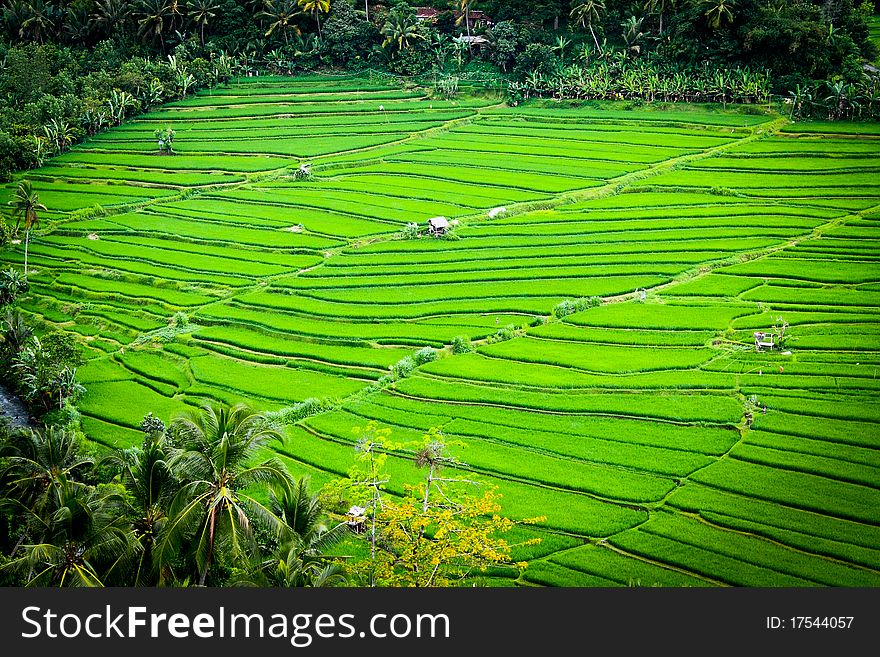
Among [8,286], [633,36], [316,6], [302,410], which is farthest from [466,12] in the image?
[302,410]

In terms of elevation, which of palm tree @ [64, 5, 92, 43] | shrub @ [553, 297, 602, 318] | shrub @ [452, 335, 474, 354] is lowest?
shrub @ [452, 335, 474, 354]

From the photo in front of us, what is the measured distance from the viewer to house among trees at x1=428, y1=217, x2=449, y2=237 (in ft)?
145

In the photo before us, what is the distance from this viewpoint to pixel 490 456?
27188 millimetres

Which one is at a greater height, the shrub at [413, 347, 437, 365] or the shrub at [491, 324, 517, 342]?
the shrub at [491, 324, 517, 342]

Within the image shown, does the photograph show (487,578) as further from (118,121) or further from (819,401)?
(118,121)

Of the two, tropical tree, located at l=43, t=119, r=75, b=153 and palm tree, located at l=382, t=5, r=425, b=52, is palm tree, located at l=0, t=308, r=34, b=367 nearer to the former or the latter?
tropical tree, located at l=43, t=119, r=75, b=153

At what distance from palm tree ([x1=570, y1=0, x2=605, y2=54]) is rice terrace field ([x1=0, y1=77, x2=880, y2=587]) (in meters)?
6.30

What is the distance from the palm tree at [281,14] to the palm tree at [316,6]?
1.94 ft

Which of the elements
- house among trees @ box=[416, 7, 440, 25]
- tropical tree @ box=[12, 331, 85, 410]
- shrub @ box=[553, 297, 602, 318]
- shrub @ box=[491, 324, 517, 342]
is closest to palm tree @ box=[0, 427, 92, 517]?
tropical tree @ box=[12, 331, 85, 410]

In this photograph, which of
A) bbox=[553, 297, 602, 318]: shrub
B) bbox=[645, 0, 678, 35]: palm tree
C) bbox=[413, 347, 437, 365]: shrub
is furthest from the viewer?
bbox=[645, 0, 678, 35]: palm tree

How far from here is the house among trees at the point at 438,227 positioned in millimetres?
44344

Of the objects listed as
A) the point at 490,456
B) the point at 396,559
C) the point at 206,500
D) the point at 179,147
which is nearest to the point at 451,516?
the point at 396,559

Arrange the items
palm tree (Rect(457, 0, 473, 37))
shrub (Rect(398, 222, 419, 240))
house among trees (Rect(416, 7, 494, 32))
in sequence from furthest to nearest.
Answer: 1. house among trees (Rect(416, 7, 494, 32))
2. palm tree (Rect(457, 0, 473, 37))
3. shrub (Rect(398, 222, 419, 240))

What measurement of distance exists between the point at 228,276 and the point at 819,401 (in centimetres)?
2348
